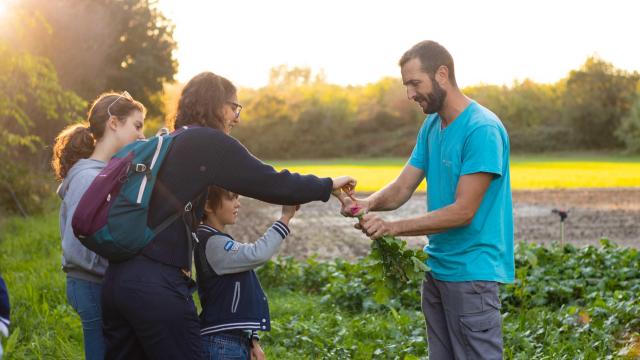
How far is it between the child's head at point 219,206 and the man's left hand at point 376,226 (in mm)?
780

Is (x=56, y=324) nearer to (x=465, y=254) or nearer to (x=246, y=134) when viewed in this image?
(x=465, y=254)

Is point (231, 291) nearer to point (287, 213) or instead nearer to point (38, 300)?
point (287, 213)

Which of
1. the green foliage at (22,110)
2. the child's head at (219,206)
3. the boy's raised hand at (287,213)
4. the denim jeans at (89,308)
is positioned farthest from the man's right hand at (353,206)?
the green foliage at (22,110)

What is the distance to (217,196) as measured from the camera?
4.02 meters

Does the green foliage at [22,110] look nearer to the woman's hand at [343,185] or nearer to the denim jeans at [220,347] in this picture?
the woman's hand at [343,185]

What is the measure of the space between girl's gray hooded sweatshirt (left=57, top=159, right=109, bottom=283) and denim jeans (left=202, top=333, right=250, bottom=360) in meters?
0.86

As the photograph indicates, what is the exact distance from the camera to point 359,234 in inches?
670

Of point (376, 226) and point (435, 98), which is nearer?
point (435, 98)

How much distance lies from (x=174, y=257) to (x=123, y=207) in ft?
1.01

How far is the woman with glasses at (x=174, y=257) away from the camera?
3.26 m

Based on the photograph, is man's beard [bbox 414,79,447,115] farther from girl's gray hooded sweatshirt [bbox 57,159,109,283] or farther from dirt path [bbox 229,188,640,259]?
dirt path [bbox 229,188,640,259]

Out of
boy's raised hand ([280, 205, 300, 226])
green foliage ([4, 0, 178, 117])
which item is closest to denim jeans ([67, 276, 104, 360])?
boy's raised hand ([280, 205, 300, 226])

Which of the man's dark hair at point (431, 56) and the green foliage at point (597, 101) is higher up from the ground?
the green foliage at point (597, 101)

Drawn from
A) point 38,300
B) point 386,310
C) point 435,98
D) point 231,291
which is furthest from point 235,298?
point 38,300
